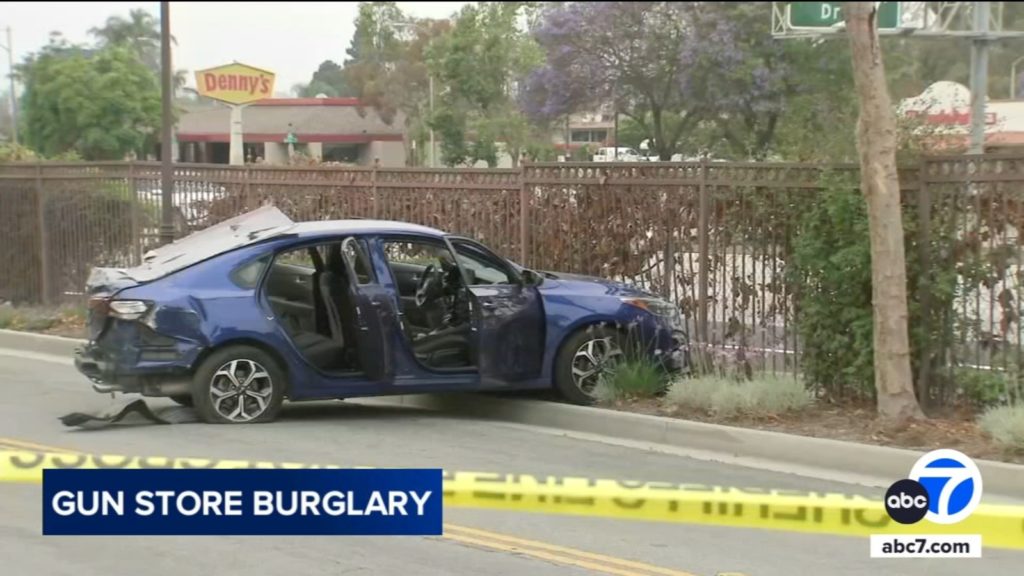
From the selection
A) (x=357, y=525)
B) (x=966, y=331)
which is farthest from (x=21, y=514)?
(x=966, y=331)

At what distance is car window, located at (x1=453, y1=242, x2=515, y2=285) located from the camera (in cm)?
972

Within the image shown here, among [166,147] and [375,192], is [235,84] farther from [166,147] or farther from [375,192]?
[375,192]

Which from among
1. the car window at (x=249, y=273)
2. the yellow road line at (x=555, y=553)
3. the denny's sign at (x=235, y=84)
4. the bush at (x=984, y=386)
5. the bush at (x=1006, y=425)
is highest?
the denny's sign at (x=235, y=84)

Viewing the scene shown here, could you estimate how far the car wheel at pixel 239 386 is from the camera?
9.02 metres

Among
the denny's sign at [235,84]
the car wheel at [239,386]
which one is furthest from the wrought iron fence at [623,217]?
the denny's sign at [235,84]

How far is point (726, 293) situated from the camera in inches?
420

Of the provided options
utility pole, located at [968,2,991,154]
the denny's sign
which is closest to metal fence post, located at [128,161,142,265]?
the denny's sign

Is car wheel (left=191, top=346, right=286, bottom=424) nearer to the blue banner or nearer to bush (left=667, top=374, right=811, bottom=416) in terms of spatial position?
bush (left=667, top=374, right=811, bottom=416)

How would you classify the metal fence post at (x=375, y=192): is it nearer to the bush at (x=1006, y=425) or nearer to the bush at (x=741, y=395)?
the bush at (x=741, y=395)

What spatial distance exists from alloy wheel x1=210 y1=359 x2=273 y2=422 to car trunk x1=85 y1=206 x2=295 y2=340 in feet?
3.00

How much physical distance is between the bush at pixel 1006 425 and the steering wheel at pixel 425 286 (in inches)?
176

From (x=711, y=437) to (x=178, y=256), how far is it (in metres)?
4.53

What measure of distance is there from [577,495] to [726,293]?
6.45m

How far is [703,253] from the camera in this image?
1077cm
